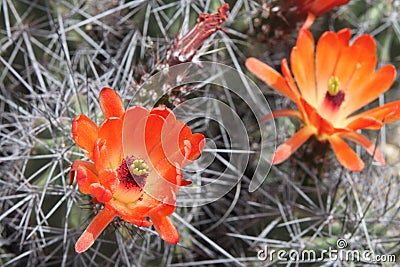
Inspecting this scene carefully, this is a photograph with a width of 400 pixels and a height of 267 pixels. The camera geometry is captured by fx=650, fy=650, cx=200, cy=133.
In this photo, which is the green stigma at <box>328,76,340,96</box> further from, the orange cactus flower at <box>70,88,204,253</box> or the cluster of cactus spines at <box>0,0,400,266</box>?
the orange cactus flower at <box>70,88,204,253</box>

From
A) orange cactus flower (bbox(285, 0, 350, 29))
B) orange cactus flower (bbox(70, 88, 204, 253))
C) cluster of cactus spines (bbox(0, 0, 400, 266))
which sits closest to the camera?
orange cactus flower (bbox(70, 88, 204, 253))

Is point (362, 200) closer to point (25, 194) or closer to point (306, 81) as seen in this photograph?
point (306, 81)

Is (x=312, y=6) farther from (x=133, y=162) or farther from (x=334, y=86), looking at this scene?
(x=133, y=162)

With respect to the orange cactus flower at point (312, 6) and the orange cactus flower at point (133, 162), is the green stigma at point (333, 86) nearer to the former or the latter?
the orange cactus flower at point (312, 6)

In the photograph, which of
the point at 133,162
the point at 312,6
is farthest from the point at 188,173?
the point at 312,6

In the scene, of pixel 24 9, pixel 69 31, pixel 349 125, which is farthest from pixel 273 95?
pixel 24 9

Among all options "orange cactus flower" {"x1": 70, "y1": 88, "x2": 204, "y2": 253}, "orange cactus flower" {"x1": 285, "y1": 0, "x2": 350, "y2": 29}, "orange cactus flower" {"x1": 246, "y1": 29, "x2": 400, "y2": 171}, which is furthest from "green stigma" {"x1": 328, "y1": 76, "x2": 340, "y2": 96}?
"orange cactus flower" {"x1": 70, "y1": 88, "x2": 204, "y2": 253}
